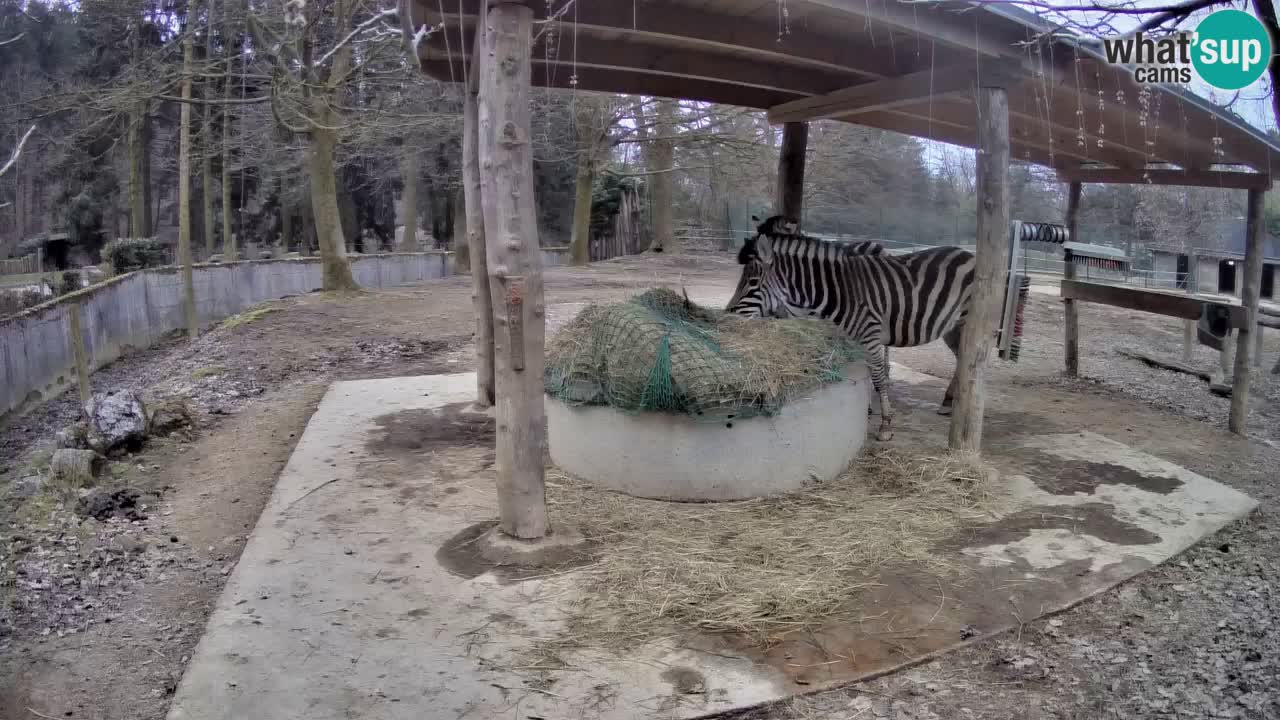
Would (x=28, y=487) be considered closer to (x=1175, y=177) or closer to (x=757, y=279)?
(x=757, y=279)

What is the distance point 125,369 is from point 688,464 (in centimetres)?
1109

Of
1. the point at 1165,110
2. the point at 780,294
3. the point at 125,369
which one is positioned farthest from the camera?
the point at 125,369

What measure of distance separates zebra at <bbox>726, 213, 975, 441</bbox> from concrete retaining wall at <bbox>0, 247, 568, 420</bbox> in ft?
26.9

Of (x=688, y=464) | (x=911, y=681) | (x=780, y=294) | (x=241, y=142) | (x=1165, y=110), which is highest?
(x=241, y=142)

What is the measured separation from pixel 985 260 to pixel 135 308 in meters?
14.0

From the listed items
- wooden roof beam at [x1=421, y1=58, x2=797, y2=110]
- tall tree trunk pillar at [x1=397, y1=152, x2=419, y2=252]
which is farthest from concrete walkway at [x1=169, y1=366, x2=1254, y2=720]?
tall tree trunk pillar at [x1=397, y1=152, x2=419, y2=252]

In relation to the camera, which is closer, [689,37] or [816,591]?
[816,591]

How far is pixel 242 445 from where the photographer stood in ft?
24.2

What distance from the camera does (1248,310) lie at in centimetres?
775

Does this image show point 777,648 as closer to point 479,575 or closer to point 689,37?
point 479,575

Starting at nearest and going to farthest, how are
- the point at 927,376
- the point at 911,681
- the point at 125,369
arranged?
→ 1. the point at 911,681
2. the point at 927,376
3. the point at 125,369

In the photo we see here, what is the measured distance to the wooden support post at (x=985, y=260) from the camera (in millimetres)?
5828

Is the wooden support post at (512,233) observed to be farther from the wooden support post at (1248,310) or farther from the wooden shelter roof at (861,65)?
the wooden support post at (1248,310)

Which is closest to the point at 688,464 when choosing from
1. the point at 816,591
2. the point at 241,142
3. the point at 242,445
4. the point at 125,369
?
the point at 816,591
